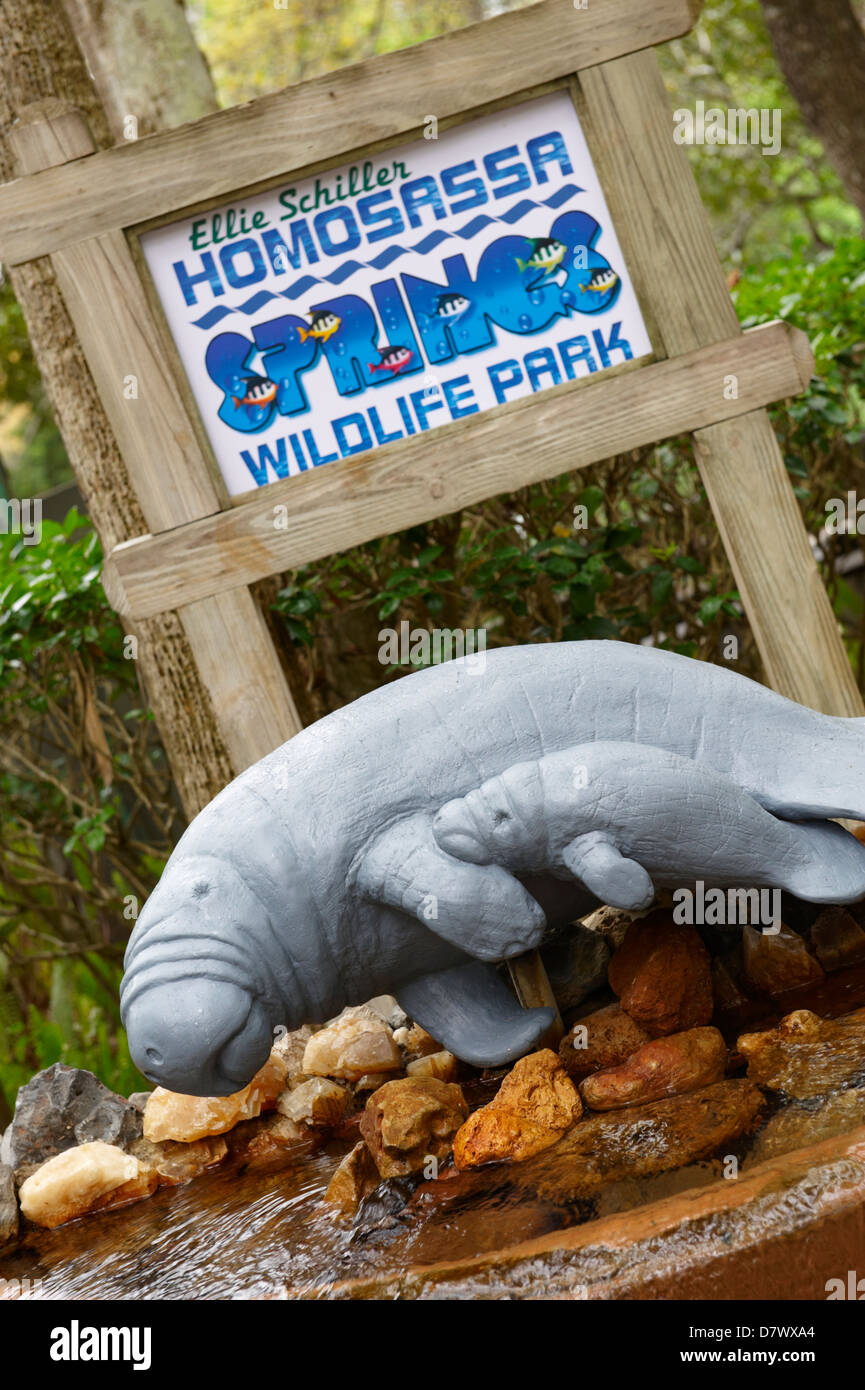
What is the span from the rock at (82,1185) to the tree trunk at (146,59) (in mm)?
4449

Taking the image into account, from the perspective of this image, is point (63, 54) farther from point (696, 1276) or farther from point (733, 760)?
point (696, 1276)

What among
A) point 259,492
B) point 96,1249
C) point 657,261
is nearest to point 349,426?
point 259,492

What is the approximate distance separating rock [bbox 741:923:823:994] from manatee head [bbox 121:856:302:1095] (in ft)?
3.75

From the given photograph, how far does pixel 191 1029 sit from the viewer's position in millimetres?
2398

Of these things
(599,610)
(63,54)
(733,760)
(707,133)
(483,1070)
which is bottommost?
(483,1070)

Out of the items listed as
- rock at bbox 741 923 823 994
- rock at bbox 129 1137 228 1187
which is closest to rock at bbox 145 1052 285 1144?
rock at bbox 129 1137 228 1187

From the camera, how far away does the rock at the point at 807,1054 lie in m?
2.30

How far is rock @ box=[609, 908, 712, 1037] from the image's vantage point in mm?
2730

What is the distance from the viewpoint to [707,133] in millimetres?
3807

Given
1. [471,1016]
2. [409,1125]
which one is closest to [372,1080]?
[471,1016]

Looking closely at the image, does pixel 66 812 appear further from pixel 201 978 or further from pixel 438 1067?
pixel 201 978

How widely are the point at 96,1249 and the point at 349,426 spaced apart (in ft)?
7.29

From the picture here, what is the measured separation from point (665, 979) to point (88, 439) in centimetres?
306

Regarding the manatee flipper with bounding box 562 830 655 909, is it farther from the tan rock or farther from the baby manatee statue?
the tan rock
